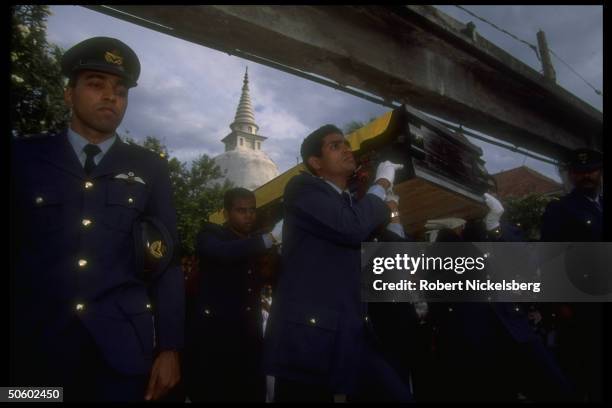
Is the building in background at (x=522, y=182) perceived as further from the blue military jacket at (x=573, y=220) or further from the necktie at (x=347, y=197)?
the necktie at (x=347, y=197)

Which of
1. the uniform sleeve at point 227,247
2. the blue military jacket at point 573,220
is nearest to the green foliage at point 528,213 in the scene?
the blue military jacket at point 573,220

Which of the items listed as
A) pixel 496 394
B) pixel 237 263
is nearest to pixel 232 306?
pixel 237 263

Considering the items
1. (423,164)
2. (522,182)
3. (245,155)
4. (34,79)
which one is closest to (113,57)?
(423,164)

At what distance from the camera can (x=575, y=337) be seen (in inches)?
125

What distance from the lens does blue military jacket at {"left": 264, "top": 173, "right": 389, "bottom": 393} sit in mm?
2086

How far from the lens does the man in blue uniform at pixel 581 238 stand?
121 inches

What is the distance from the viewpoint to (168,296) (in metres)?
1.89

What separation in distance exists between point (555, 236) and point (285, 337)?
2712 millimetres

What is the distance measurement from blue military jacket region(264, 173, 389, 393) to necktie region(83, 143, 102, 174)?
113 centimetres

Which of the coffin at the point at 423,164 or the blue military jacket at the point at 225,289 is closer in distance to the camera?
the coffin at the point at 423,164

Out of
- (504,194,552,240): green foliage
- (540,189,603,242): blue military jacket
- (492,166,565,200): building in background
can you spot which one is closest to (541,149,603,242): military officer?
(540,189,603,242): blue military jacket

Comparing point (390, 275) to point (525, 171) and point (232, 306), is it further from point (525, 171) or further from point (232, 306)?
point (525, 171)

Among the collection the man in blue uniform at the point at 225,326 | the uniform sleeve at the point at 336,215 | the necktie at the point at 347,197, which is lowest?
the man in blue uniform at the point at 225,326

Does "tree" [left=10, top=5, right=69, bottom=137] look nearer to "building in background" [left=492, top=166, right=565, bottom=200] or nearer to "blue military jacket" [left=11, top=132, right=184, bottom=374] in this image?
"blue military jacket" [left=11, top=132, right=184, bottom=374]
